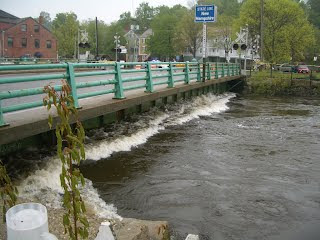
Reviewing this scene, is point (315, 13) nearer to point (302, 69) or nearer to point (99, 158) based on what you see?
point (302, 69)

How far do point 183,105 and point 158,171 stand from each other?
30.9ft

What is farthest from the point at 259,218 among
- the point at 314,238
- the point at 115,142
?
the point at 115,142

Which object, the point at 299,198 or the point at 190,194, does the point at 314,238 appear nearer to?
the point at 299,198

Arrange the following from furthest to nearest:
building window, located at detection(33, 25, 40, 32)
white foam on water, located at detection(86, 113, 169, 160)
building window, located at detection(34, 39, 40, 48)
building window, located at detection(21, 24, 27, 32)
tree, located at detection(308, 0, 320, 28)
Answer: tree, located at detection(308, 0, 320, 28) → building window, located at detection(33, 25, 40, 32) → building window, located at detection(34, 39, 40, 48) → building window, located at detection(21, 24, 27, 32) → white foam on water, located at detection(86, 113, 169, 160)

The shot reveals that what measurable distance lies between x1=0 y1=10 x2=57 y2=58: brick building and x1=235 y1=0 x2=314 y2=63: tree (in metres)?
35.9

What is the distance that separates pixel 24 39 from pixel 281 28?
41497 millimetres

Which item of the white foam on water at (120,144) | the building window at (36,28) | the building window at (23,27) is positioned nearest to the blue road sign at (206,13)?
the white foam on water at (120,144)

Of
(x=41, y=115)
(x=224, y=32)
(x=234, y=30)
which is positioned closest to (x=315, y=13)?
(x=224, y=32)

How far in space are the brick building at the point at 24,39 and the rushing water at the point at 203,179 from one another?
179 ft

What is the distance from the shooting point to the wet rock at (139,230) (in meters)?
4.28

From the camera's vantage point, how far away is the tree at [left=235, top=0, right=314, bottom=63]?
4806 cm

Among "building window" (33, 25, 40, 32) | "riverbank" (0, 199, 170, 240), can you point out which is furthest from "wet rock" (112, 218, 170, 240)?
"building window" (33, 25, 40, 32)

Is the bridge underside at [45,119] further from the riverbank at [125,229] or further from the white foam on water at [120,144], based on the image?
the riverbank at [125,229]

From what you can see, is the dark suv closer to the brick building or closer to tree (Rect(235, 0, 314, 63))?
tree (Rect(235, 0, 314, 63))
